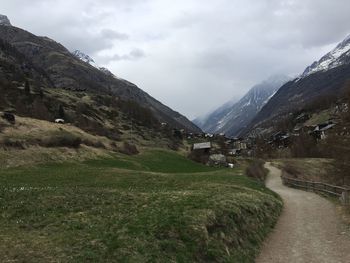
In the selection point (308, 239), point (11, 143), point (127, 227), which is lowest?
point (308, 239)

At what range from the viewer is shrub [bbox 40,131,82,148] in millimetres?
65688

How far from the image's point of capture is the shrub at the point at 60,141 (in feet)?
216

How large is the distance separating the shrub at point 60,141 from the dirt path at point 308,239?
1511 inches

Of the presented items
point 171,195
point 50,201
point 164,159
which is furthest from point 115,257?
point 164,159

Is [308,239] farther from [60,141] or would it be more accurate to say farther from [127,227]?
[60,141]

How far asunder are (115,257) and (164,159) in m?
81.4

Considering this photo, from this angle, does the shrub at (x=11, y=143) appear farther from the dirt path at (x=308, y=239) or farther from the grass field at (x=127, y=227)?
the dirt path at (x=308, y=239)

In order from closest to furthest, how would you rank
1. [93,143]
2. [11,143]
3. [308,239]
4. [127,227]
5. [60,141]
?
[127,227] < [308,239] < [11,143] < [60,141] < [93,143]

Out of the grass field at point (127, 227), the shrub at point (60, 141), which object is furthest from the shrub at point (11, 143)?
the grass field at point (127, 227)

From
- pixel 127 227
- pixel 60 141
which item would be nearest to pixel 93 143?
pixel 60 141

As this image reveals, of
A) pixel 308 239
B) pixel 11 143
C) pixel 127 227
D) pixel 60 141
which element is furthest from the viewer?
pixel 60 141

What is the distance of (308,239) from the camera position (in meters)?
25.7

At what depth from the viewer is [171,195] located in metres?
29.5

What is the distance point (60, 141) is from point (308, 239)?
4811 centimetres
